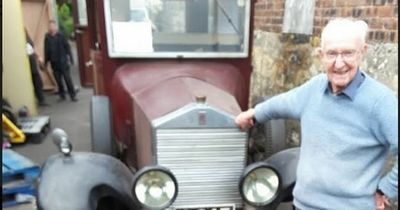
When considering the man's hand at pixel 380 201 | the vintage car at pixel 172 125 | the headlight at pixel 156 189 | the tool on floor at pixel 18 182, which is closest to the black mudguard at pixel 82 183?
the vintage car at pixel 172 125

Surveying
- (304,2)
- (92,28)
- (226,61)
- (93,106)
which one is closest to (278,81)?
(304,2)

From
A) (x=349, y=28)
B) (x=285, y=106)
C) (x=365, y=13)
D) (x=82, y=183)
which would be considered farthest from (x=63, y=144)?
(x=365, y=13)

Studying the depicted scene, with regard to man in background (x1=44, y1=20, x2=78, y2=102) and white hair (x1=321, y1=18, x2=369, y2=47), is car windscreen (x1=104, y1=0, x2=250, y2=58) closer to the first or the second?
white hair (x1=321, y1=18, x2=369, y2=47)

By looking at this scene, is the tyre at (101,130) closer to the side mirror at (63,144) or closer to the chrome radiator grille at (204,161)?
the side mirror at (63,144)

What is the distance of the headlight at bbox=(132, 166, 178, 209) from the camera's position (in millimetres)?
2453

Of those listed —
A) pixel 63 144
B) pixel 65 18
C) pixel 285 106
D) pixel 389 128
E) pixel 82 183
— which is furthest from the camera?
pixel 65 18

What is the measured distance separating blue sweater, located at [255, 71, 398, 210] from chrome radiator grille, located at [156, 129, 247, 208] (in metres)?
0.51

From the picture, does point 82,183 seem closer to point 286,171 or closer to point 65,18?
point 286,171

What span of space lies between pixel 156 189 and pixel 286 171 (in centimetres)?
83

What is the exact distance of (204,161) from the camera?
2682 millimetres

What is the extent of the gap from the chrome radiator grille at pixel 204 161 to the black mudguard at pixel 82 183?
281 millimetres

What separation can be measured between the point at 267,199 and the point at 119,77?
1.63 m

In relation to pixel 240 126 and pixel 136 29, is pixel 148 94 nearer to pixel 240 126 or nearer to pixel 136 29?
pixel 136 29

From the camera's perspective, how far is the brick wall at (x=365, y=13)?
3408 millimetres
